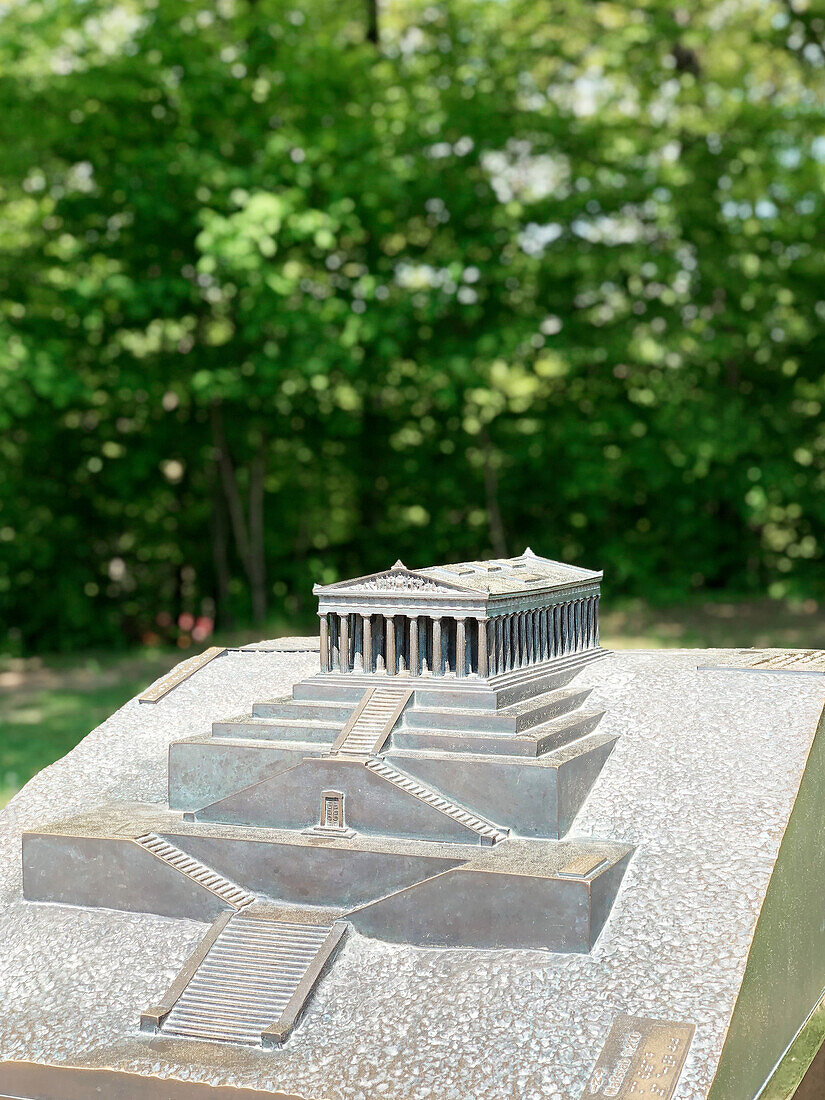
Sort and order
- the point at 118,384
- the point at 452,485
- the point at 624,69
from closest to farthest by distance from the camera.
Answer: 1. the point at 118,384
2. the point at 624,69
3. the point at 452,485

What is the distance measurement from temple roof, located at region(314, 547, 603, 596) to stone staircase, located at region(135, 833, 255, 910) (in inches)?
115

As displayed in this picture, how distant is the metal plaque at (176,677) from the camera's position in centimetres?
1567

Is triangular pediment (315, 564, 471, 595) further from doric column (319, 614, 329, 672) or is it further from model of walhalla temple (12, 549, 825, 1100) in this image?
doric column (319, 614, 329, 672)

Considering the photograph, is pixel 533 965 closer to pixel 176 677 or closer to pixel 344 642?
pixel 344 642

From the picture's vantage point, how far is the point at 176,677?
639 inches

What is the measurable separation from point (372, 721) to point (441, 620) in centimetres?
124

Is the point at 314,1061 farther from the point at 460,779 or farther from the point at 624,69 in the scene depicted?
the point at 624,69

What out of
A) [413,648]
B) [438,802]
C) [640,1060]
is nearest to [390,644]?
[413,648]

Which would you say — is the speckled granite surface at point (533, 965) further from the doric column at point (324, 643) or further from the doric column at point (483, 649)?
the doric column at point (324, 643)

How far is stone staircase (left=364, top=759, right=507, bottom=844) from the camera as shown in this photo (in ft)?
35.7

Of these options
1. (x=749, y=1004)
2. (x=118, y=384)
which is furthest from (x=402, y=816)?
(x=118, y=384)

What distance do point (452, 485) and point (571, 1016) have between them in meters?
21.2

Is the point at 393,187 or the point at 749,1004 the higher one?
the point at 393,187

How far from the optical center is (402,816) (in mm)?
11039
